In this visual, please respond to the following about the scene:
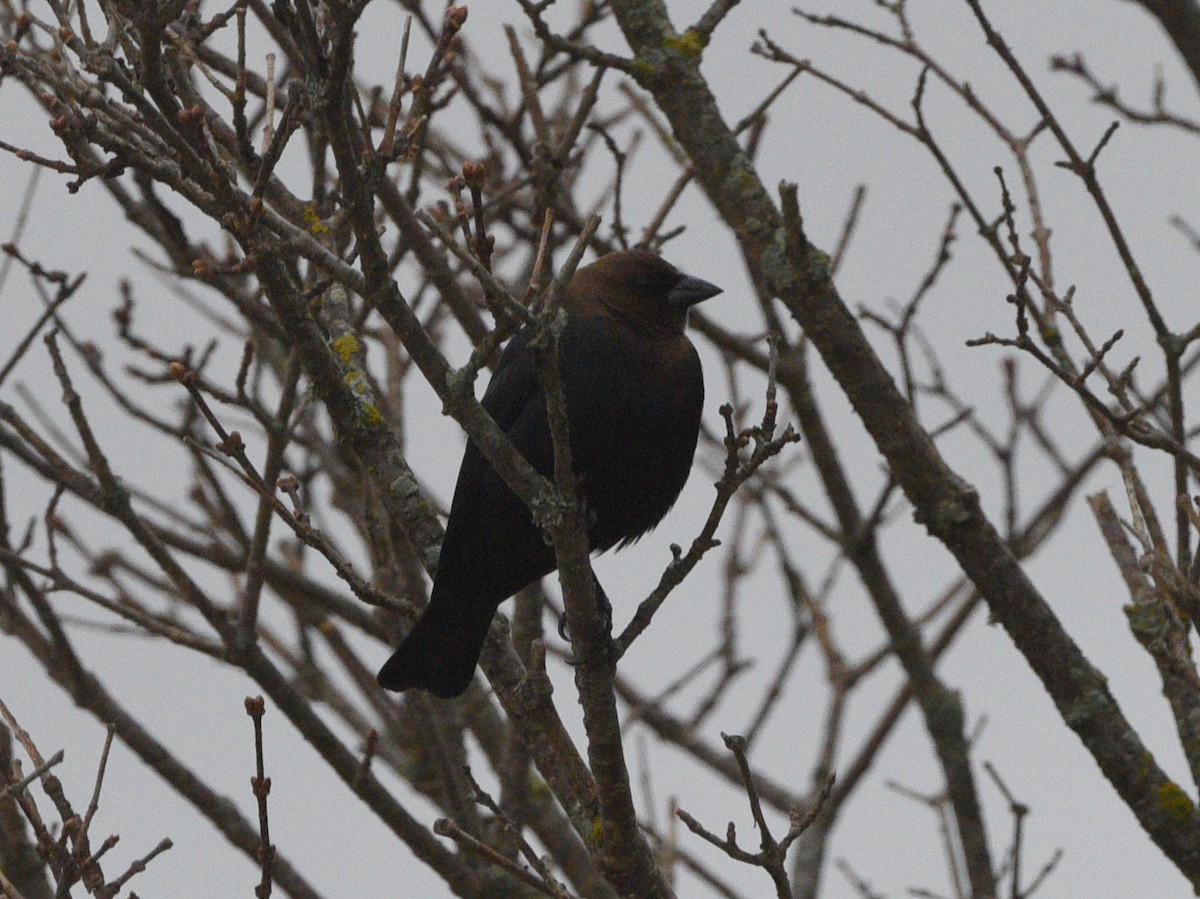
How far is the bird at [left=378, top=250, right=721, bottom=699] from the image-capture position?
4273 mm

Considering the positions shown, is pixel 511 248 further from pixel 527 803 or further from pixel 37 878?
pixel 37 878

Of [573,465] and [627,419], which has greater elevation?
[627,419]

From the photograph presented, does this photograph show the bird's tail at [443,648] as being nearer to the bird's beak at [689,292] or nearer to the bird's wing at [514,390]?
the bird's wing at [514,390]

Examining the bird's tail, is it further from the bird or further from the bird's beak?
the bird's beak

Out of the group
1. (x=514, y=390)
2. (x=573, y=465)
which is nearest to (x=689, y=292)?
(x=514, y=390)

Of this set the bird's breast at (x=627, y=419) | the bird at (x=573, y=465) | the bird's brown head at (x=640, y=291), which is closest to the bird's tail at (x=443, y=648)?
the bird at (x=573, y=465)

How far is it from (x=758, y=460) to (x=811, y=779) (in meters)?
3.12

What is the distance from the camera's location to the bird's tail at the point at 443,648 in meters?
4.44

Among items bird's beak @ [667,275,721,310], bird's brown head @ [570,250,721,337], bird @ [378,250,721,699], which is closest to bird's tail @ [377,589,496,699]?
bird @ [378,250,721,699]

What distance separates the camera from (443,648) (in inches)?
177

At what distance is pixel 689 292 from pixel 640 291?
185 millimetres

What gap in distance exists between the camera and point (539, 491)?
3.24 meters

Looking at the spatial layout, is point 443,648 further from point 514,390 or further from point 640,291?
point 640,291

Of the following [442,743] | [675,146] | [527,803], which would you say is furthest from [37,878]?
[675,146]
